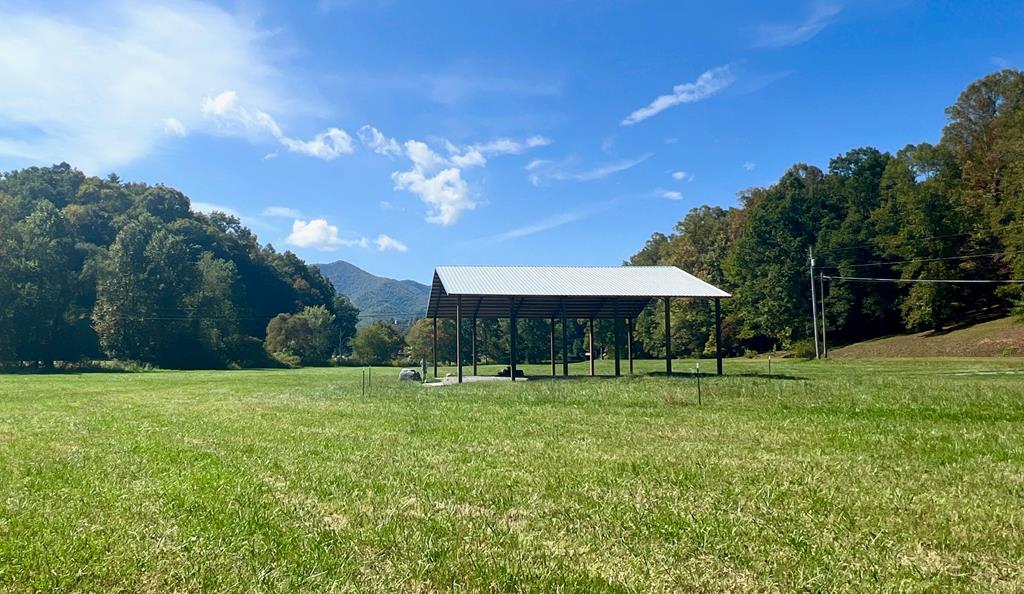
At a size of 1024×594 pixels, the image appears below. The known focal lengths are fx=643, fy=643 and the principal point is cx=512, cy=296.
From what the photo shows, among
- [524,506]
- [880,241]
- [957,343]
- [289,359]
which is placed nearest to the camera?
[524,506]

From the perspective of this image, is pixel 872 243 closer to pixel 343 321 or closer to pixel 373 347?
pixel 373 347

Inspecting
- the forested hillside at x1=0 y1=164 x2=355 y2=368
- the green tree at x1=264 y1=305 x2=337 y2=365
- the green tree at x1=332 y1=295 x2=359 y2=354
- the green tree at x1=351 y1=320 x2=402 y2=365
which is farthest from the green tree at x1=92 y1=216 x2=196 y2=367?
the green tree at x1=332 y1=295 x2=359 y2=354

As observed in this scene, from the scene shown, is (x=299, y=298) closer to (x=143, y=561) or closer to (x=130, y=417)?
(x=130, y=417)

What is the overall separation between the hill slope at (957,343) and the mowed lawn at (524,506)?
133ft

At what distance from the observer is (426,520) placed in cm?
516

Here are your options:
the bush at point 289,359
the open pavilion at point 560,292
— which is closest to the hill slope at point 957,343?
the open pavilion at point 560,292

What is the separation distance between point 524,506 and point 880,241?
67412 mm

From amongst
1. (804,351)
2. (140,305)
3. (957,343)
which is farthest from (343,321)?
(957,343)

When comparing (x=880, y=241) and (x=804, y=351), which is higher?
(x=880, y=241)

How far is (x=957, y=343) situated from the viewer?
160 feet

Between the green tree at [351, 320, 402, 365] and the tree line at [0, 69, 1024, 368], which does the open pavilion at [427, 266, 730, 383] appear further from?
the green tree at [351, 320, 402, 365]

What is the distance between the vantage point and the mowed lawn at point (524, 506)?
3941 millimetres

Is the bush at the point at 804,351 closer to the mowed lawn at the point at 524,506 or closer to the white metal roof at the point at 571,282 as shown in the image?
the white metal roof at the point at 571,282

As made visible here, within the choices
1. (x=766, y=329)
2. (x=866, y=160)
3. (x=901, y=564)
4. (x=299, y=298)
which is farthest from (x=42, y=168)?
(x=901, y=564)
